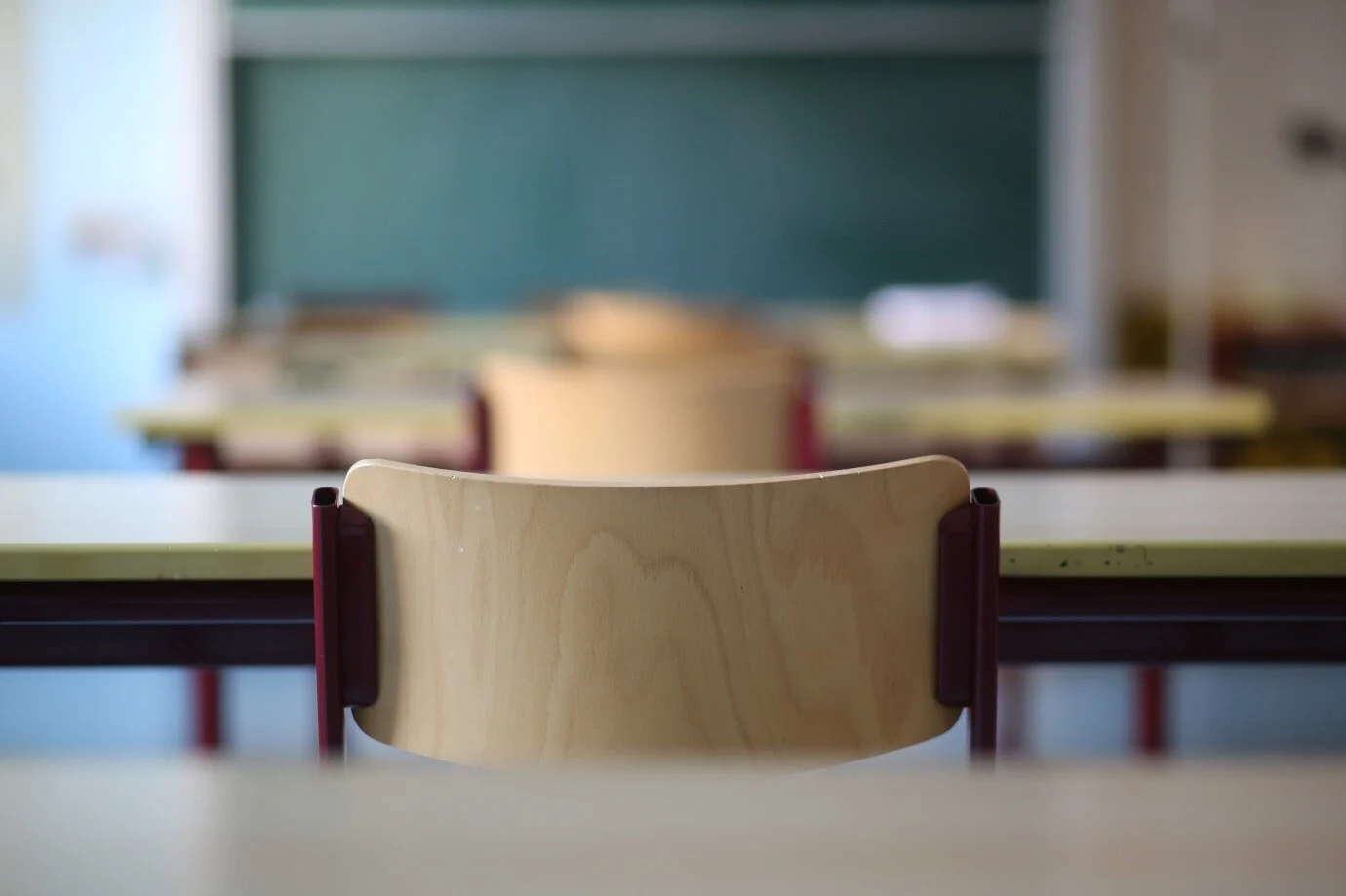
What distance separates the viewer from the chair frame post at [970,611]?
97 centimetres

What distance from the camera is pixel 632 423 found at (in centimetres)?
197

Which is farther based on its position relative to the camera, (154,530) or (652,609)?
(154,530)

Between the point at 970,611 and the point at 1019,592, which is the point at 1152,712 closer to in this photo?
the point at 1019,592

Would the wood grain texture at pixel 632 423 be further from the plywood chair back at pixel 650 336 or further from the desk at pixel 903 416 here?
the plywood chair back at pixel 650 336

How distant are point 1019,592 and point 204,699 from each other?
5.72 feet

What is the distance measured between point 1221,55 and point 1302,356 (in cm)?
150

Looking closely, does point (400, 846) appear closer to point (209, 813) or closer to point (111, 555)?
point (209, 813)

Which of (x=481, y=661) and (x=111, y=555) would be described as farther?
(x=111, y=555)

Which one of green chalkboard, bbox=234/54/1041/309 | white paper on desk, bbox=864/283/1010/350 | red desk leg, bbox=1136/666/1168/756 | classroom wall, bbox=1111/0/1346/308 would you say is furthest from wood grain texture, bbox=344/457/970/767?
green chalkboard, bbox=234/54/1041/309

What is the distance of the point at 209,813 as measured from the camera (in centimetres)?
52

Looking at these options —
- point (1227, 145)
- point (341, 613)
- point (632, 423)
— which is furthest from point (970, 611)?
point (1227, 145)

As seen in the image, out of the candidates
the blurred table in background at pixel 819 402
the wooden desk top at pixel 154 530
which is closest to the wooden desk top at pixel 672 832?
the wooden desk top at pixel 154 530

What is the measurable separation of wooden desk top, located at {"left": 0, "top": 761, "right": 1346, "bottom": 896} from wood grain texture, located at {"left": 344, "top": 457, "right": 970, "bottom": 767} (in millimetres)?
356

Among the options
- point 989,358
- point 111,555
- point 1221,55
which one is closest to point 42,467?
point 989,358
